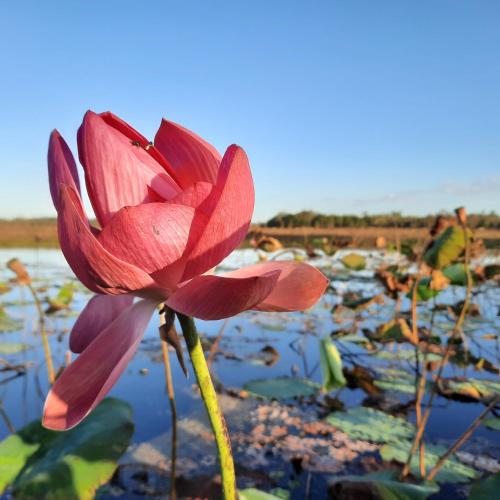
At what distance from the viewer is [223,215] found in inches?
13.5

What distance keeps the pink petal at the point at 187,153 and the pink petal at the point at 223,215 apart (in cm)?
7

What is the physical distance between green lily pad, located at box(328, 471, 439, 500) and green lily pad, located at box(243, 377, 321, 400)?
62cm

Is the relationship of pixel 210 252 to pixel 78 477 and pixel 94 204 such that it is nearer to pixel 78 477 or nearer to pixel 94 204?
pixel 94 204

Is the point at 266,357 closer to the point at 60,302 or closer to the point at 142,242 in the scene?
the point at 60,302

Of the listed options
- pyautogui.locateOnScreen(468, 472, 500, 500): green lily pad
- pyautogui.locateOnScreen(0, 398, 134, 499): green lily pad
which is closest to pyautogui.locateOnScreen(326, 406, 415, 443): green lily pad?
pyautogui.locateOnScreen(468, 472, 500, 500): green lily pad

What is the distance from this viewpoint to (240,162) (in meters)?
0.33

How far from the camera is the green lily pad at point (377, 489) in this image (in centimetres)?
74

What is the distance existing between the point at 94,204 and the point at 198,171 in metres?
0.11

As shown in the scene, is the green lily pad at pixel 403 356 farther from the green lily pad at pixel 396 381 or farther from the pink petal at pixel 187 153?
the pink petal at pixel 187 153

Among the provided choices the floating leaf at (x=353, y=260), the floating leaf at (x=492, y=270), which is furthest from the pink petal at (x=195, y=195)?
the floating leaf at (x=353, y=260)

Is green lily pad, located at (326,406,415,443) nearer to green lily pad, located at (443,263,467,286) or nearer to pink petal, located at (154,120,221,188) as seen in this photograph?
green lily pad, located at (443,263,467,286)

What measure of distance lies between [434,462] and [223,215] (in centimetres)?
117

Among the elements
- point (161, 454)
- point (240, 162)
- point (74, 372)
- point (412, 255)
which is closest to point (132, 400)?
point (161, 454)

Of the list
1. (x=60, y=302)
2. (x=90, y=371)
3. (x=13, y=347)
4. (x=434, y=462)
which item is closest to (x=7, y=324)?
(x=13, y=347)
